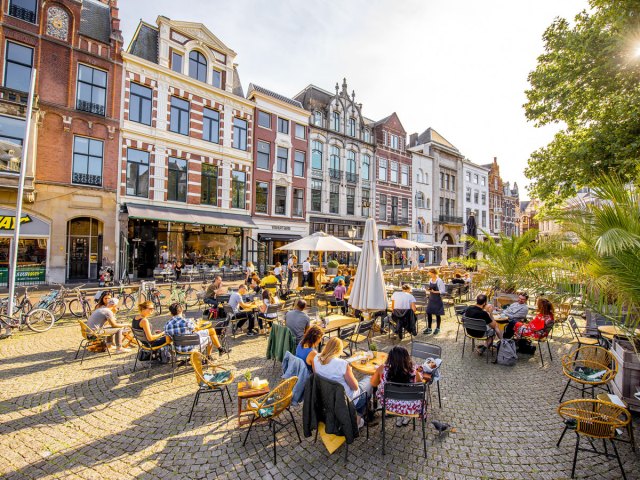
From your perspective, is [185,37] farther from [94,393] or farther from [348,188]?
[94,393]

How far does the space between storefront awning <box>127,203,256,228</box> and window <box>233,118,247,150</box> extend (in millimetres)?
5155

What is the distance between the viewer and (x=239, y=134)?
22.8 metres

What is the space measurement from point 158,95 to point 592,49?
20.2 meters

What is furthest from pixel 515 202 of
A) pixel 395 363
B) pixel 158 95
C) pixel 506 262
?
pixel 395 363

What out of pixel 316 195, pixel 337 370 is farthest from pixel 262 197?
pixel 337 370

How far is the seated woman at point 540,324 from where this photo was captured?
7230 millimetres

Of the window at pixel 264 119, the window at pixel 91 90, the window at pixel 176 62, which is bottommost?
the window at pixel 91 90

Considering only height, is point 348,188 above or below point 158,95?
below

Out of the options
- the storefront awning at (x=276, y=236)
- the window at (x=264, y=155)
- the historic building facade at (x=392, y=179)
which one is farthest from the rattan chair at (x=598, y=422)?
the historic building facade at (x=392, y=179)

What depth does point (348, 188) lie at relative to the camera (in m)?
30.6

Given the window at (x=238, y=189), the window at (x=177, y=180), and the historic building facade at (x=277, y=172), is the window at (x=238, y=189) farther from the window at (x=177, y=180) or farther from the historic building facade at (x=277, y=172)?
the window at (x=177, y=180)

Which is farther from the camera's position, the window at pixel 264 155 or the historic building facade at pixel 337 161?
the historic building facade at pixel 337 161

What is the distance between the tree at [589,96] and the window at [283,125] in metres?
17.6

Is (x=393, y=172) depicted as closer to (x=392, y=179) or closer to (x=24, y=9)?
(x=392, y=179)
